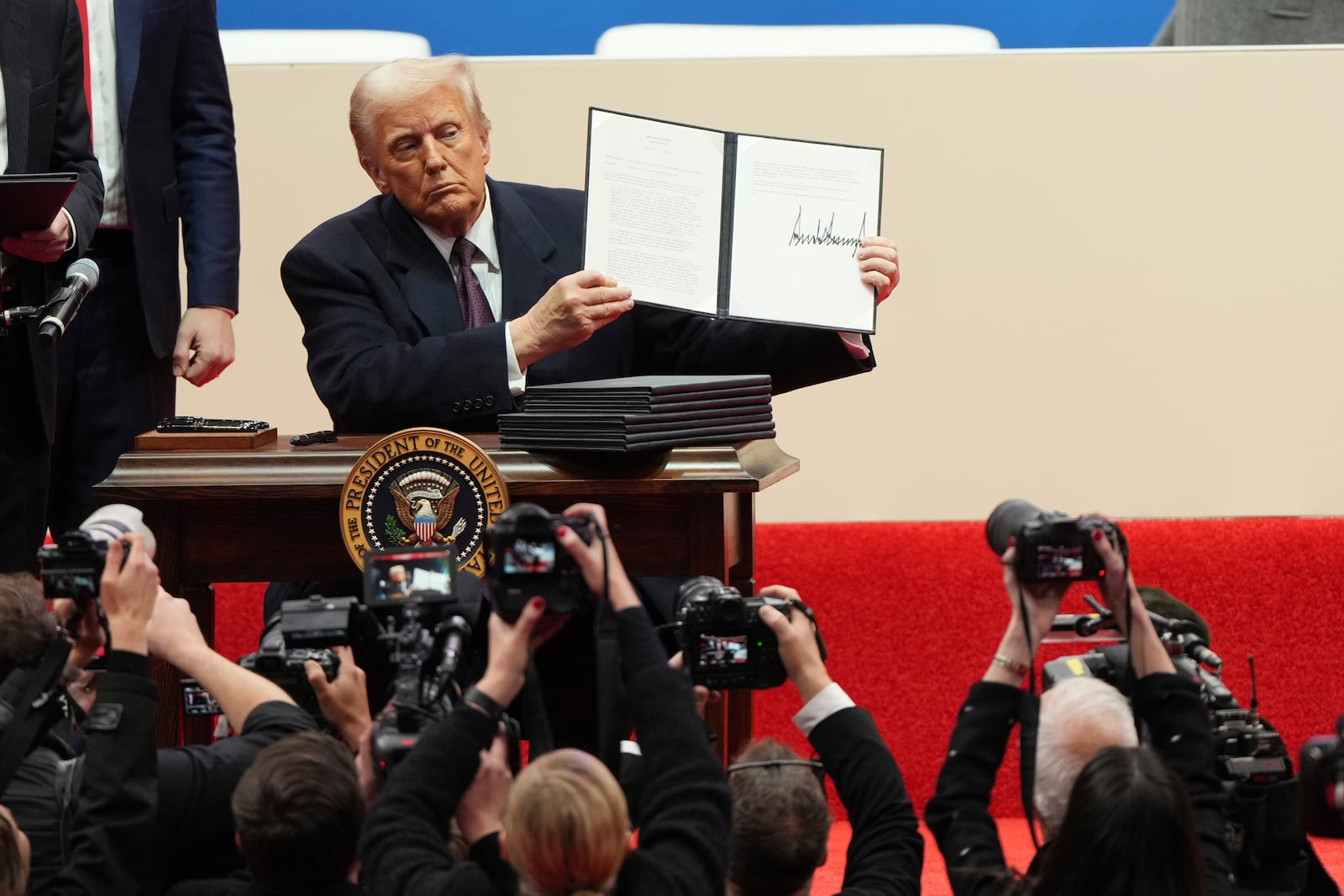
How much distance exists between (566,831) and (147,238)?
1.65m

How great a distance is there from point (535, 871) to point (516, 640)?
0.85 ft

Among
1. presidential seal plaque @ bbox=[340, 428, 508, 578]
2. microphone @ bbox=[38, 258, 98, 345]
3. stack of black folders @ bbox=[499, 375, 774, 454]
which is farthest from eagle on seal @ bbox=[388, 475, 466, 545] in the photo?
microphone @ bbox=[38, 258, 98, 345]

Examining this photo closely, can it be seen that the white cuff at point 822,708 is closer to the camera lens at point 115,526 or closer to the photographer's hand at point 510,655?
the photographer's hand at point 510,655

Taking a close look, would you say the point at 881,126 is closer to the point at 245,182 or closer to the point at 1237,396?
the point at 1237,396

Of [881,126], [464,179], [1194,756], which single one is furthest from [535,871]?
[881,126]

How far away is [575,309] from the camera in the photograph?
242cm

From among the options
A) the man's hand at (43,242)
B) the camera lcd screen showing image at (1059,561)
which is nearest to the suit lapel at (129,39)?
the man's hand at (43,242)

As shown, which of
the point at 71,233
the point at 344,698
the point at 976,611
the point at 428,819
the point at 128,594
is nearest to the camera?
the point at 428,819

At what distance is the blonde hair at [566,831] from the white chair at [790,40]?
2.67m

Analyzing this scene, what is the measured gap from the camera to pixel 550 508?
2.25m

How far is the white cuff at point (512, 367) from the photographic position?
2514mm

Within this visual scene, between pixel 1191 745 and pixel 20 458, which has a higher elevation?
pixel 20 458

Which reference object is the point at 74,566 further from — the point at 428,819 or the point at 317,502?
the point at 317,502

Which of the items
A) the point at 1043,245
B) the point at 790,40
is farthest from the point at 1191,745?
the point at 790,40
